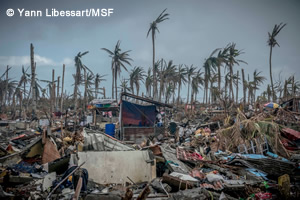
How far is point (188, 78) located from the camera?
3959 cm

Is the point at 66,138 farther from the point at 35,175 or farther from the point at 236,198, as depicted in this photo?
the point at 236,198

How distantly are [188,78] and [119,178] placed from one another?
115ft

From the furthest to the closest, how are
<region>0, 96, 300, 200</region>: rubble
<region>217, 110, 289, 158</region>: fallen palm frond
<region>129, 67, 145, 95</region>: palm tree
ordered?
<region>129, 67, 145, 95</region>: palm tree
<region>217, 110, 289, 158</region>: fallen palm frond
<region>0, 96, 300, 200</region>: rubble

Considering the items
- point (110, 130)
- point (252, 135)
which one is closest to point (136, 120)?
point (110, 130)

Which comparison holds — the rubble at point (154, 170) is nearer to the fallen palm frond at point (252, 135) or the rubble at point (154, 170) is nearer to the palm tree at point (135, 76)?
the fallen palm frond at point (252, 135)

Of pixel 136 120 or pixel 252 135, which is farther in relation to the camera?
pixel 136 120

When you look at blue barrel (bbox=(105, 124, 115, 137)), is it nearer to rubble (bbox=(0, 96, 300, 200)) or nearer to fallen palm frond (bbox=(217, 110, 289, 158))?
rubble (bbox=(0, 96, 300, 200))

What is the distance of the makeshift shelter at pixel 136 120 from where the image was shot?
12508mm

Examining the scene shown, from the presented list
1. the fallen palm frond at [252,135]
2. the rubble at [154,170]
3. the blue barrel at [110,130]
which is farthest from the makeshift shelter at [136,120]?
the fallen palm frond at [252,135]

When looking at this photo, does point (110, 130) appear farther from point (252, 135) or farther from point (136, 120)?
point (252, 135)

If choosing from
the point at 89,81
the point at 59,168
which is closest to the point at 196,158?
the point at 59,168

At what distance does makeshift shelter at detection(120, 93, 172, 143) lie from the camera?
12508 millimetres

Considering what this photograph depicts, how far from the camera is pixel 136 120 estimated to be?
45.4 ft

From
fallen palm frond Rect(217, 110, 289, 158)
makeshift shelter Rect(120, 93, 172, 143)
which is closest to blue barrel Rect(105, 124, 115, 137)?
makeshift shelter Rect(120, 93, 172, 143)
